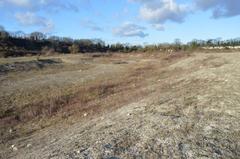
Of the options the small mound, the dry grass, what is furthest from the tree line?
the dry grass

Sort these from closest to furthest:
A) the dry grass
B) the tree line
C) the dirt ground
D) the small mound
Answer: the dirt ground, the dry grass, the small mound, the tree line

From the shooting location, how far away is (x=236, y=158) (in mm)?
8898

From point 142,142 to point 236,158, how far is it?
274 cm

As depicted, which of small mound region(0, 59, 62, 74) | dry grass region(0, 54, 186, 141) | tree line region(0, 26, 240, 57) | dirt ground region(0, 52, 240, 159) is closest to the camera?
dirt ground region(0, 52, 240, 159)

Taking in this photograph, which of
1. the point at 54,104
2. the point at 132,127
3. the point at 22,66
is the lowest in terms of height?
the point at 54,104

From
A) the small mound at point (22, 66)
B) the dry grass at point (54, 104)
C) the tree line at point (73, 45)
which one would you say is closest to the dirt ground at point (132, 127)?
the dry grass at point (54, 104)

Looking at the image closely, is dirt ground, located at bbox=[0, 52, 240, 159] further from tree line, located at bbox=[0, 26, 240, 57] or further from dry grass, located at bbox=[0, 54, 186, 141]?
tree line, located at bbox=[0, 26, 240, 57]

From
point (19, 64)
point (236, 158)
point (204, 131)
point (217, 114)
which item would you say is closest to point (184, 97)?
point (217, 114)

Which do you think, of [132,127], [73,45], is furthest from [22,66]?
[73,45]

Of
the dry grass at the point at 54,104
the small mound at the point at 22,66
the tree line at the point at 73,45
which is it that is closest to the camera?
the dry grass at the point at 54,104

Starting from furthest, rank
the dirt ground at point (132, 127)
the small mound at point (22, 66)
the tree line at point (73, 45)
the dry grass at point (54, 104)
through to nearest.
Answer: the tree line at point (73, 45)
the small mound at point (22, 66)
the dry grass at point (54, 104)
the dirt ground at point (132, 127)

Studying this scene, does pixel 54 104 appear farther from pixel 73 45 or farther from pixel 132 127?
pixel 73 45

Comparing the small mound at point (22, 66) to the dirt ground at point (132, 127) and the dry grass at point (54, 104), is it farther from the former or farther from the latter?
the dirt ground at point (132, 127)

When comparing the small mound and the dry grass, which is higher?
the small mound
